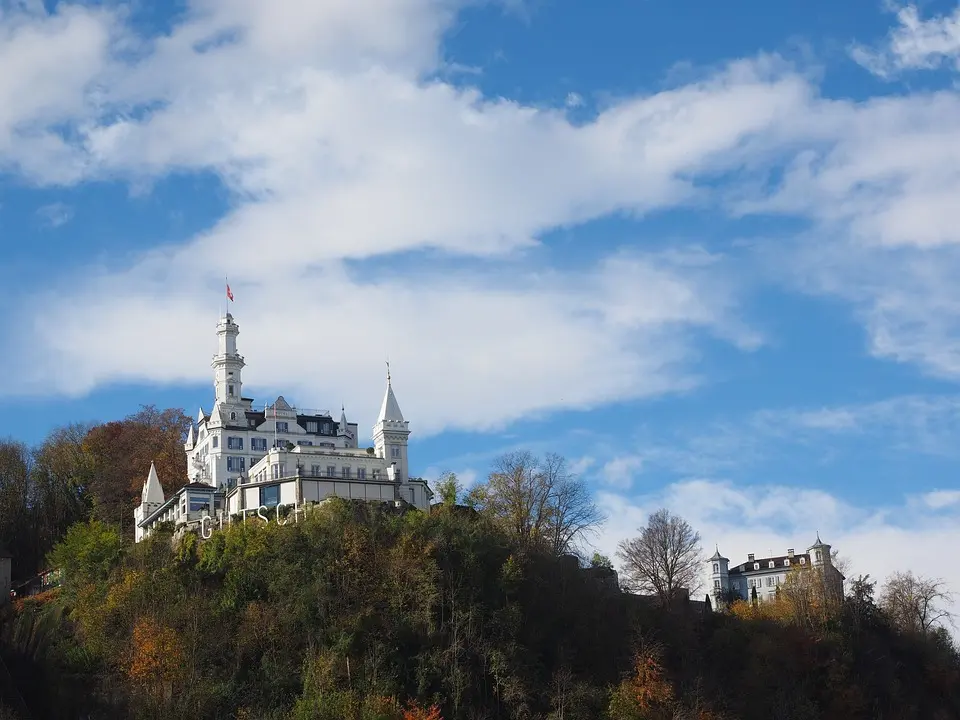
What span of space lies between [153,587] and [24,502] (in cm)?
3285

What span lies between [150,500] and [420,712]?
103 feet

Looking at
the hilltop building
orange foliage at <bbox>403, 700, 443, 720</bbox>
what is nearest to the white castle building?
orange foliage at <bbox>403, 700, 443, 720</bbox>

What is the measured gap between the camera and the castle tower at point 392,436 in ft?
275

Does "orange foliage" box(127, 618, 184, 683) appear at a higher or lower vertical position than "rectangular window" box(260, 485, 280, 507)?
lower

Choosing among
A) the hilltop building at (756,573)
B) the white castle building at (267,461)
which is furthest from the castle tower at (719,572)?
the white castle building at (267,461)

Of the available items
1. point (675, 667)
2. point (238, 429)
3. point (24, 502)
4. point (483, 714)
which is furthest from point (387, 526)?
point (24, 502)

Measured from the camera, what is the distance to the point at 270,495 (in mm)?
74500

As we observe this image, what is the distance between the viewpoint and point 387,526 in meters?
68.4

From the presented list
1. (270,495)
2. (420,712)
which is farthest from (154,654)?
(270,495)

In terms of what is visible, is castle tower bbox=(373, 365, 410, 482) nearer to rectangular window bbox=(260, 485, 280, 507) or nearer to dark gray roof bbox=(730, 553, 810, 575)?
rectangular window bbox=(260, 485, 280, 507)

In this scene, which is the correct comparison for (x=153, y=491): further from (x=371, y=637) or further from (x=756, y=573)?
(x=756, y=573)

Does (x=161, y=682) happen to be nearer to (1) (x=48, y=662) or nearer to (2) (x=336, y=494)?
(1) (x=48, y=662)

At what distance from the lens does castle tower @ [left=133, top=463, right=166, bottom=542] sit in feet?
277

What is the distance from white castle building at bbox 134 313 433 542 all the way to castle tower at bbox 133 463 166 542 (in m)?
0.06
